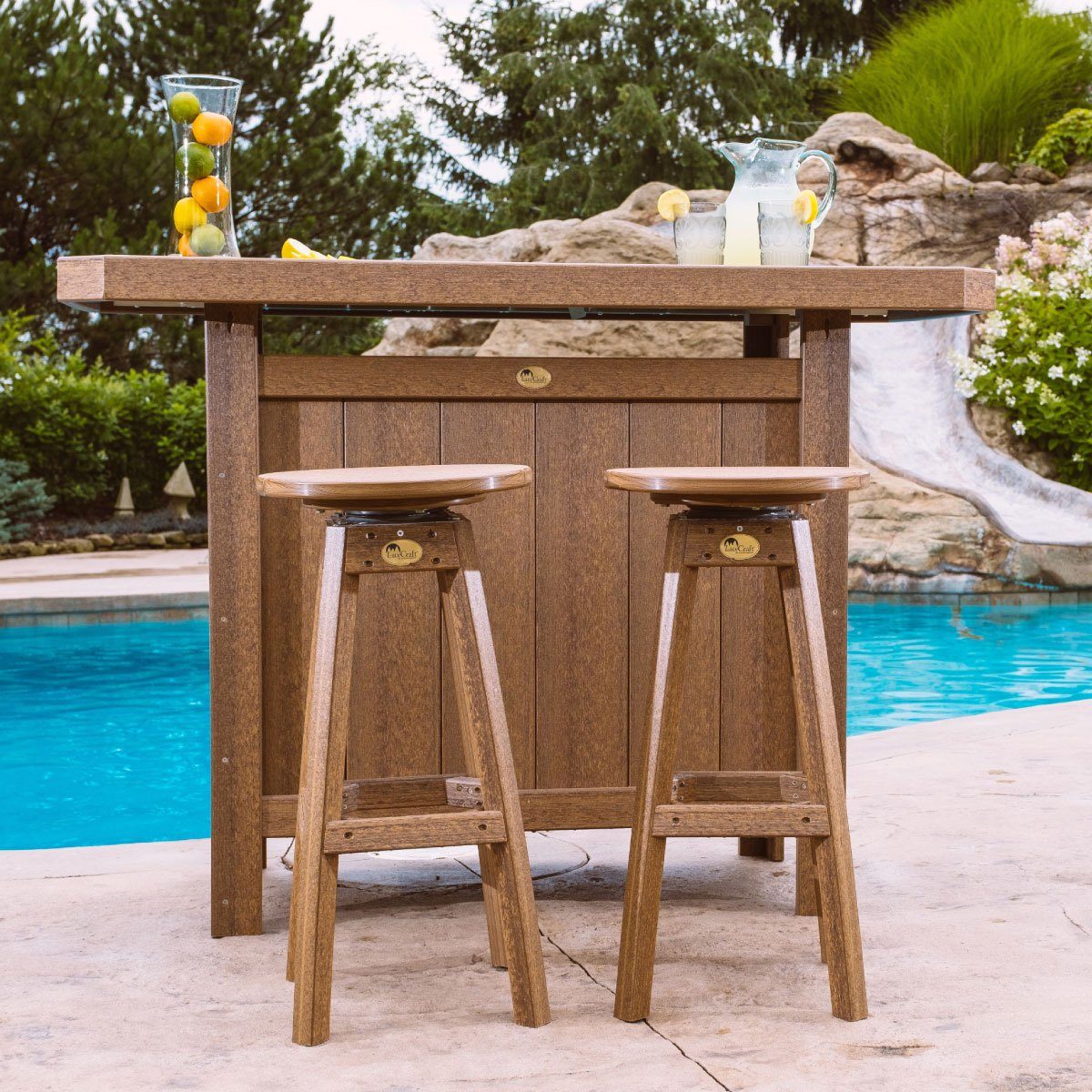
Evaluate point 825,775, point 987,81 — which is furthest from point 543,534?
point 987,81

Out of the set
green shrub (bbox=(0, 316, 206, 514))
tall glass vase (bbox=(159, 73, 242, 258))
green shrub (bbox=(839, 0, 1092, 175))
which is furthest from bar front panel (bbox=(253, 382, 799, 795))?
green shrub (bbox=(839, 0, 1092, 175))

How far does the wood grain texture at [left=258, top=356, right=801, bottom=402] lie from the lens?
2.41 meters

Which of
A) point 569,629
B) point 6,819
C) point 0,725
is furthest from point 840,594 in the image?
point 0,725

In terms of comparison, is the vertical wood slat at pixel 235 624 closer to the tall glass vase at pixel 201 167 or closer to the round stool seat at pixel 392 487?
the tall glass vase at pixel 201 167

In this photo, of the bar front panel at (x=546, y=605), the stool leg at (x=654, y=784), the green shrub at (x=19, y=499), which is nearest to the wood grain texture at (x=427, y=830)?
the stool leg at (x=654, y=784)

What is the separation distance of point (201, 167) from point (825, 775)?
153 cm

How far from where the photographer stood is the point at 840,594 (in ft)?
8.16

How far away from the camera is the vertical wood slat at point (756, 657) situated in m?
2.54

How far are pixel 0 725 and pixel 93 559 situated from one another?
4.44 m

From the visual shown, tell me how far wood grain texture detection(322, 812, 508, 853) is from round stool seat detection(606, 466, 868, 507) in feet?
1.67

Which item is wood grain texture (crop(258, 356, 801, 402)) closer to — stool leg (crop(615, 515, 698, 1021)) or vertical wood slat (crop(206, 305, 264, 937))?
vertical wood slat (crop(206, 305, 264, 937))

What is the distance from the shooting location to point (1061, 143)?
11.4 m

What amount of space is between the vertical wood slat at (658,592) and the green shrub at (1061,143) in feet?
32.9

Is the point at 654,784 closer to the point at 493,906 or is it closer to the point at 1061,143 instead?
the point at 493,906
